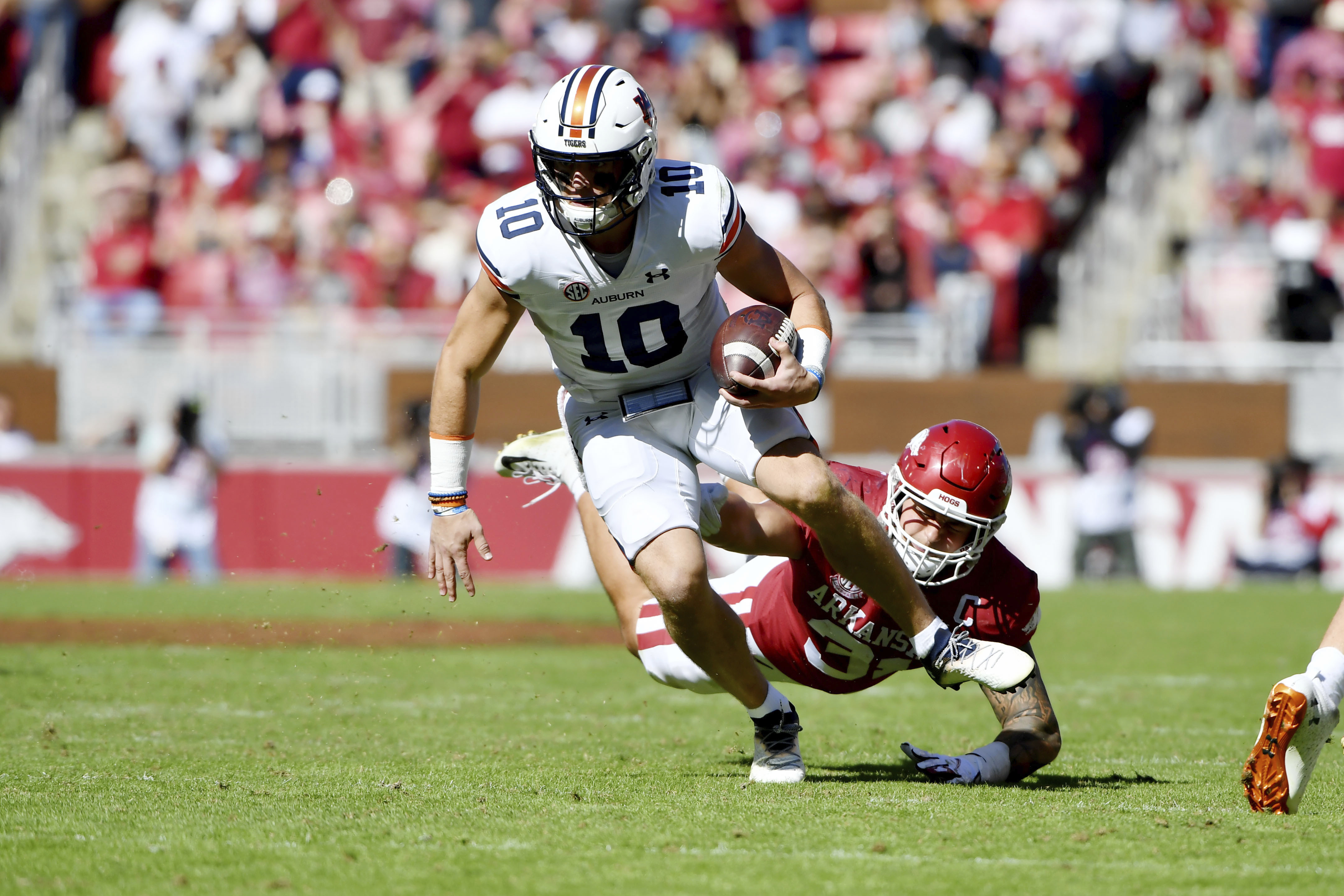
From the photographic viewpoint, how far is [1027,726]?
4.94 metres

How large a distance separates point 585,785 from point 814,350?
4.89 feet

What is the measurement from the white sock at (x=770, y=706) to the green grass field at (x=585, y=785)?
0.26 meters

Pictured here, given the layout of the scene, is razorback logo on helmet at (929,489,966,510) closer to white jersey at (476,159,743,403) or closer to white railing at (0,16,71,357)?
white jersey at (476,159,743,403)

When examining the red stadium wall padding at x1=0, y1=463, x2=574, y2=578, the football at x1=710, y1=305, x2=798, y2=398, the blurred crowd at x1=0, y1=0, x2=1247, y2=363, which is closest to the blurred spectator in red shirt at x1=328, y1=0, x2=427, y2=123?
the blurred crowd at x1=0, y1=0, x2=1247, y2=363

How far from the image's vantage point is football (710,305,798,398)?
15.5 ft

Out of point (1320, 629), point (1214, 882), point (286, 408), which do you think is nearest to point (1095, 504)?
point (1320, 629)

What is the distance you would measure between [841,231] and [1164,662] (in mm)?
6668

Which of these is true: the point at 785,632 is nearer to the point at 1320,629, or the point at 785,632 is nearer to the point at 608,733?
the point at 608,733

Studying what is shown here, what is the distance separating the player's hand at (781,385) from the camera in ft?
15.3

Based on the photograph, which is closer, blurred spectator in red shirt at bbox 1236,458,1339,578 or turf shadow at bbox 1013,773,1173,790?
turf shadow at bbox 1013,773,1173,790

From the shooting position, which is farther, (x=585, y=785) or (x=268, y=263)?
(x=268, y=263)

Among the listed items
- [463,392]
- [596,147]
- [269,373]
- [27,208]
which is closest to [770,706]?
[463,392]

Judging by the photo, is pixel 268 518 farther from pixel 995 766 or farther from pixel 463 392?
pixel 995 766

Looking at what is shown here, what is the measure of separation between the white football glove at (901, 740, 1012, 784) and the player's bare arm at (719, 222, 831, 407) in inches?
44.1
